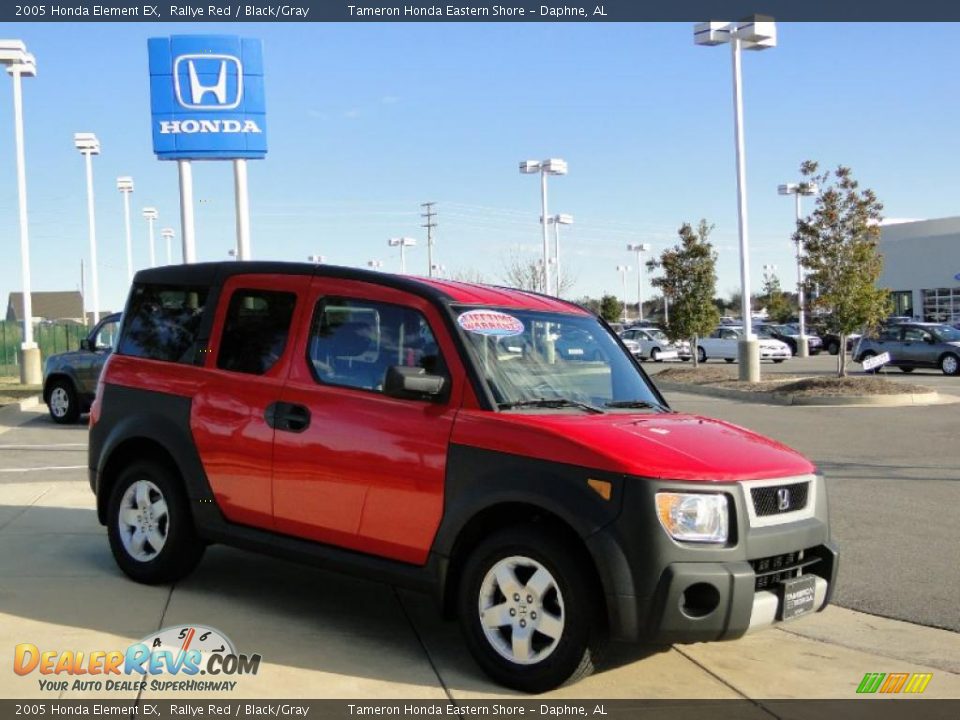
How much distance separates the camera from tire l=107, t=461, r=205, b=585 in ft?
21.6

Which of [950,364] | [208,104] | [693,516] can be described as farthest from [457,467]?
[950,364]

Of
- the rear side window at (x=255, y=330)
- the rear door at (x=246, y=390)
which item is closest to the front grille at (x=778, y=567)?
the rear door at (x=246, y=390)

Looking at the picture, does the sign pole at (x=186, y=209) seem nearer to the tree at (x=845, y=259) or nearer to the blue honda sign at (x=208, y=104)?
the blue honda sign at (x=208, y=104)

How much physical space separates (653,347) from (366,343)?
4226cm

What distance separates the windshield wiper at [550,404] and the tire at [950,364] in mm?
30117

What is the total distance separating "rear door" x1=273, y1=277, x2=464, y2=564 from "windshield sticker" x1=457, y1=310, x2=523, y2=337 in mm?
139

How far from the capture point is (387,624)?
6.19 m

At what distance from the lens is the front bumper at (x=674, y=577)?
473 cm

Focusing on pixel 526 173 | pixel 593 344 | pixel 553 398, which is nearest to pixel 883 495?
pixel 593 344

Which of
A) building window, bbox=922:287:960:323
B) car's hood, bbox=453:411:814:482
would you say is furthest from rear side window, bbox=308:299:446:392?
building window, bbox=922:287:960:323

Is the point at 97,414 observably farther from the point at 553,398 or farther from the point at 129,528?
the point at 553,398

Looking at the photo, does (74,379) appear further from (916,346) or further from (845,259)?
(916,346)

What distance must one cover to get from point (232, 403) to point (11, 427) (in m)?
14.1

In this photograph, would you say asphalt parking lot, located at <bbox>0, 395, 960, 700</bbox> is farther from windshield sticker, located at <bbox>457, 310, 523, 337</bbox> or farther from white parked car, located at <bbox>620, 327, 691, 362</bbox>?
white parked car, located at <bbox>620, 327, 691, 362</bbox>
